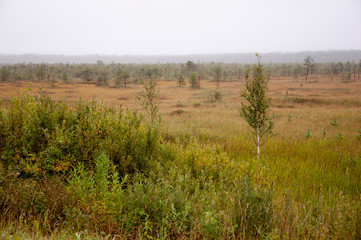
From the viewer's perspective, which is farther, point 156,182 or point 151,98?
point 151,98

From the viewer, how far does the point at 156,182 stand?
533 centimetres

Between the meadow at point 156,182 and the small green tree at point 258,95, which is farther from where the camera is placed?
the small green tree at point 258,95

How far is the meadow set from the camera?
3.31 metres

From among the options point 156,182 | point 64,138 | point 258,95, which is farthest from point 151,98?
point 156,182

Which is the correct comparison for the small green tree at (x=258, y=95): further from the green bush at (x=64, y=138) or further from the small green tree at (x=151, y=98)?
the green bush at (x=64, y=138)

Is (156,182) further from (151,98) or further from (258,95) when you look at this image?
(151,98)

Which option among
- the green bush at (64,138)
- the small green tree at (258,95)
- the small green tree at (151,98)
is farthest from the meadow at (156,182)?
the small green tree at (151,98)

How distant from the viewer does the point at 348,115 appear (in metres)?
16.6

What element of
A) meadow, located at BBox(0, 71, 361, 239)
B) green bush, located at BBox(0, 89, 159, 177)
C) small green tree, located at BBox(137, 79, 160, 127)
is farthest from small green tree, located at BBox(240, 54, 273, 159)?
green bush, located at BBox(0, 89, 159, 177)

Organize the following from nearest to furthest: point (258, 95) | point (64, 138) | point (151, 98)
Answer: point (64, 138), point (258, 95), point (151, 98)

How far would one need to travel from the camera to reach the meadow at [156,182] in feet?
10.9

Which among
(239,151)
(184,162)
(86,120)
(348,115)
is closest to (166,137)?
(239,151)

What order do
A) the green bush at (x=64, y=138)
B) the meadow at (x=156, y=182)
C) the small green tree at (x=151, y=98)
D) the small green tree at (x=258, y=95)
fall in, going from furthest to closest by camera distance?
the small green tree at (x=151, y=98), the small green tree at (x=258, y=95), the green bush at (x=64, y=138), the meadow at (x=156, y=182)

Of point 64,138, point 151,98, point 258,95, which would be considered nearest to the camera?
point 64,138
